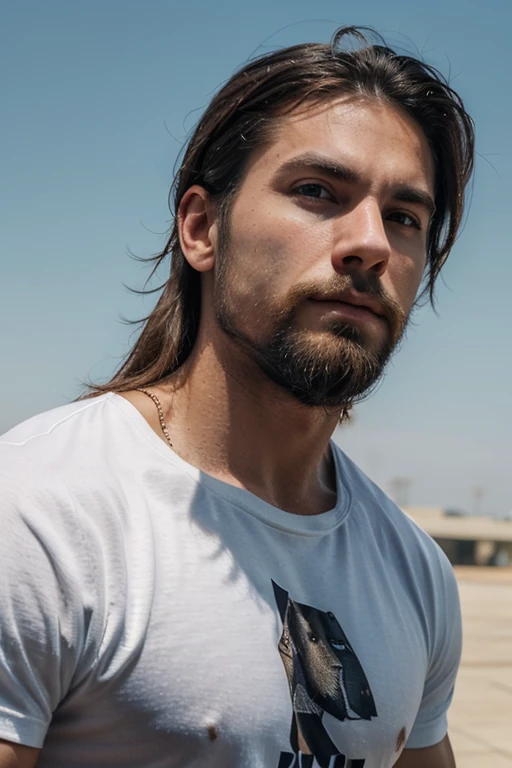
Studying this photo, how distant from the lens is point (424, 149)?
2424mm

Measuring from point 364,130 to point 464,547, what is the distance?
20330mm

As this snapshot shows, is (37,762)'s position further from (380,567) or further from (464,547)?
(464,547)

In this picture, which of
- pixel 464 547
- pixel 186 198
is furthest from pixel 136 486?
pixel 464 547

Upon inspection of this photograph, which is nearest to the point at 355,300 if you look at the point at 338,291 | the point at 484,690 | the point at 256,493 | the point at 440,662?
the point at 338,291

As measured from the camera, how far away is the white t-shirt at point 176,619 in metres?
1.68

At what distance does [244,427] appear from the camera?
7.40 ft

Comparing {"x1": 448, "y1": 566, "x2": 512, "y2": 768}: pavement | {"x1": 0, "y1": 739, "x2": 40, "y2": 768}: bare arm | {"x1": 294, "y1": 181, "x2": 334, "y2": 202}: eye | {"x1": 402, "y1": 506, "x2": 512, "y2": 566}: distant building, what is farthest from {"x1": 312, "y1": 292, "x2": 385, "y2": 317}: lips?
{"x1": 402, "y1": 506, "x2": 512, "y2": 566}: distant building

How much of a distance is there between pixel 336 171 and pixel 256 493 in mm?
719

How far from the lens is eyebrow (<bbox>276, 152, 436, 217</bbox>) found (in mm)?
2162

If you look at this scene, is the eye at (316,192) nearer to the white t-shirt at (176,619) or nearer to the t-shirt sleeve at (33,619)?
the white t-shirt at (176,619)

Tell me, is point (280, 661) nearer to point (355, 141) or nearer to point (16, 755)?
point (16, 755)

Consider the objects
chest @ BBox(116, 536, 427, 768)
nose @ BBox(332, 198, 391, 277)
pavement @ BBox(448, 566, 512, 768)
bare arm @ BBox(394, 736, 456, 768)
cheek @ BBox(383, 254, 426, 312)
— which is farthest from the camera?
pavement @ BBox(448, 566, 512, 768)

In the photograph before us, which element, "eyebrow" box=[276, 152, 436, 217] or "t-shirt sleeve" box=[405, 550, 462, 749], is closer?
"eyebrow" box=[276, 152, 436, 217]

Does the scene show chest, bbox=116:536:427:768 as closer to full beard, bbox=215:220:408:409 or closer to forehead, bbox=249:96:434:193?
full beard, bbox=215:220:408:409
